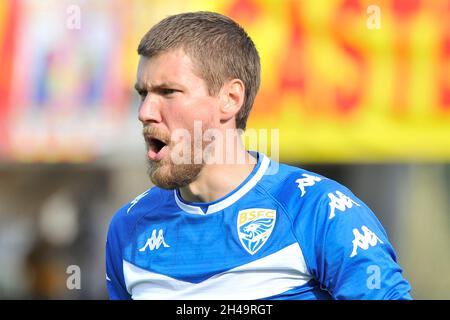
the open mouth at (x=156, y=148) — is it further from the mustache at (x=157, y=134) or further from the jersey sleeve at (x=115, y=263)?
the jersey sleeve at (x=115, y=263)

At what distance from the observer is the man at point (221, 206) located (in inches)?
130

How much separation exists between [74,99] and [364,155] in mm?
2383

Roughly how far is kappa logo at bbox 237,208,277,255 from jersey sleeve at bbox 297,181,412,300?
0.55 feet

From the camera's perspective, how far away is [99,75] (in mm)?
6758

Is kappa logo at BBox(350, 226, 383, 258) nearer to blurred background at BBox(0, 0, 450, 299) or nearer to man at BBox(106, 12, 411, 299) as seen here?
man at BBox(106, 12, 411, 299)

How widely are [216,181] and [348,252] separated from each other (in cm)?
73

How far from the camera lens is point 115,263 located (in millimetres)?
3916

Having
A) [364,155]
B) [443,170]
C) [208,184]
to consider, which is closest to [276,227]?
[208,184]

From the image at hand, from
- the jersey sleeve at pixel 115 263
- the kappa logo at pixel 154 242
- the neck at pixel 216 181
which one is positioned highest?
the neck at pixel 216 181

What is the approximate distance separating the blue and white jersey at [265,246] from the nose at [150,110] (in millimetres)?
433

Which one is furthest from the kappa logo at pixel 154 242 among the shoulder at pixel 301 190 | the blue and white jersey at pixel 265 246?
the shoulder at pixel 301 190

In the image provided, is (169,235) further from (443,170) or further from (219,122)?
(443,170)

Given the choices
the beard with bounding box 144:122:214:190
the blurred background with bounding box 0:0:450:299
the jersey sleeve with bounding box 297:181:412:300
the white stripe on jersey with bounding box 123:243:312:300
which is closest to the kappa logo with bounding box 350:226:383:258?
the jersey sleeve with bounding box 297:181:412:300

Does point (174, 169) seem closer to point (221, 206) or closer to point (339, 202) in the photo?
point (221, 206)
